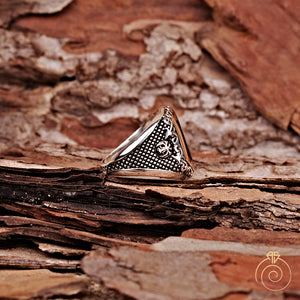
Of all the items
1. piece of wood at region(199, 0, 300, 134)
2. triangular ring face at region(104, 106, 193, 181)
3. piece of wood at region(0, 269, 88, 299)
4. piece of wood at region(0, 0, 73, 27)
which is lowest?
piece of wood at region(0, 269, 88, 299)

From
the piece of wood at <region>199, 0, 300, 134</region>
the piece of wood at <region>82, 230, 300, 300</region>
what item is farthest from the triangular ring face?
the piece of wood at <region>199, 0, 300, 134</region>

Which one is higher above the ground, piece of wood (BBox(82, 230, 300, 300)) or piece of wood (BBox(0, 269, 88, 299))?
piece of wood (BBox(82, 230, 300, 300))

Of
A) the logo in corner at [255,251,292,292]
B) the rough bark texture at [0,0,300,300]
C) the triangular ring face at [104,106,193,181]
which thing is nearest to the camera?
the logo in corner at [255,251,292,292]

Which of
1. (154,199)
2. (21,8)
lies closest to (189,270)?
(154,199)

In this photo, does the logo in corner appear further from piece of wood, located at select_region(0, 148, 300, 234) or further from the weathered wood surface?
piece of wood, located at select_region(0, 148, 300, 234)

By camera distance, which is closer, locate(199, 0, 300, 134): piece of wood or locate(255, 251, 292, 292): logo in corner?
locate(255, 251, 292, 292): logo in corner

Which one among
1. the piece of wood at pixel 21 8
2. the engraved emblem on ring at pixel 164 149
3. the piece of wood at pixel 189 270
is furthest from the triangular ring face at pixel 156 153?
the piece of wood at pixel 21 8

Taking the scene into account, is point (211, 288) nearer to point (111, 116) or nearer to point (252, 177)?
point (252, 177)

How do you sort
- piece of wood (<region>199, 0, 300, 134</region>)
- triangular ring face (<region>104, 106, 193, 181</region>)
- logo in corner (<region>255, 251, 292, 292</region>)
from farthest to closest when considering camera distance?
piece of wood (<region>199, 0, 300, 134</region>), triangular ring face (<region>104, 106, 193, 181</region>), logo in corner (<region>255, 251, 292, 292</region>)
